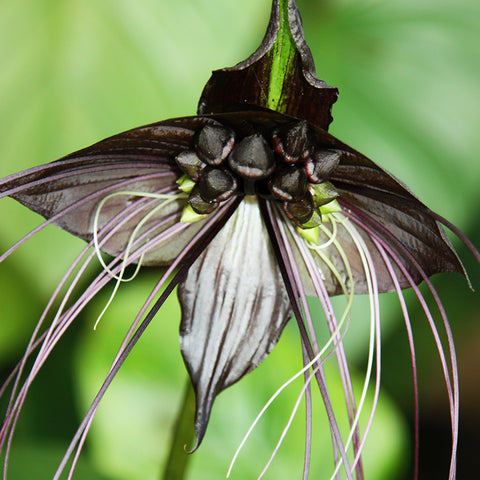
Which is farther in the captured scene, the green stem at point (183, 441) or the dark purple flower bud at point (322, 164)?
the green stem at point (183, 441)

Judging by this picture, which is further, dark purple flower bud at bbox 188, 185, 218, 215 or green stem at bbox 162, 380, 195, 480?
green stem at bbox 162, 380, 195, 480

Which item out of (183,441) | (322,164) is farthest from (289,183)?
(183,441)

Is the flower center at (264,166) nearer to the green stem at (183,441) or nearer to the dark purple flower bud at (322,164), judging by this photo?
the dark purple flower bud at (322,164)

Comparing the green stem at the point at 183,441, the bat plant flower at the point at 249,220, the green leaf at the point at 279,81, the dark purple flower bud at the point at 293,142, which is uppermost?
the green leaf at the point at 279,81

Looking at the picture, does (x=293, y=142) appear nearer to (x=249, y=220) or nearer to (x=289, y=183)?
(x=289, y=183)

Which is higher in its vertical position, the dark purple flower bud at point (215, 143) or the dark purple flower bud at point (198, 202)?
the dark purple flower bud at point (215, 143)

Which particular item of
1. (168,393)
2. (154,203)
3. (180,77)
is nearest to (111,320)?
(168,393)

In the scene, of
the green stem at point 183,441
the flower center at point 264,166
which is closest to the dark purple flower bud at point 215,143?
the flower center at point 264,166

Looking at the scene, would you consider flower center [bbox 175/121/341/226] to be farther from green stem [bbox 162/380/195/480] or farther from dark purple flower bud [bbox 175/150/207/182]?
green stem [bbox 162/380/195/480]

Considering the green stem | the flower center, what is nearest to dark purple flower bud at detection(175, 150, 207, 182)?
the flower center
